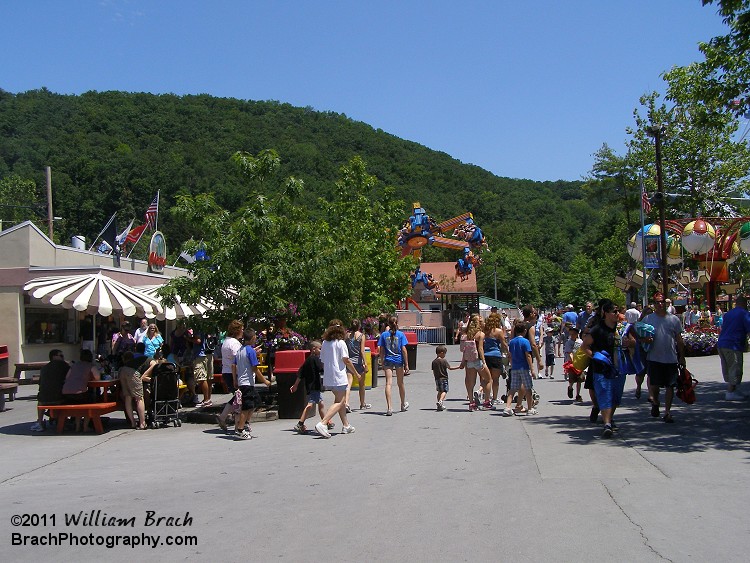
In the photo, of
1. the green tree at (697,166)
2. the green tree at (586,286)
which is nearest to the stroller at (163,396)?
the green tree at (697,166)

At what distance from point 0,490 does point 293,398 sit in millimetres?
5958

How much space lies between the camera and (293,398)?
13539 millimetres

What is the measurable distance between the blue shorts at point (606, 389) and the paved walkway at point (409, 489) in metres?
0.53

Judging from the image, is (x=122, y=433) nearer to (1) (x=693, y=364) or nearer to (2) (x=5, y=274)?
(2) (x=5, y=274)

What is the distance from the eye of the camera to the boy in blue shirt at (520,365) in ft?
41.4

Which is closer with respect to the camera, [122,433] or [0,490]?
[0,490]

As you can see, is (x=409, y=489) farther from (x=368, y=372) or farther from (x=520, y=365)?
(x=368, y=372)

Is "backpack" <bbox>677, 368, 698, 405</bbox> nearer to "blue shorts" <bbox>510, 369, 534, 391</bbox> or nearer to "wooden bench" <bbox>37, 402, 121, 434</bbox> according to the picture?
"blue shorts" <bbox>510, 369, 534, 391</bbox>

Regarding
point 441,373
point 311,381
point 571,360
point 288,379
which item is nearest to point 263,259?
point 288,379

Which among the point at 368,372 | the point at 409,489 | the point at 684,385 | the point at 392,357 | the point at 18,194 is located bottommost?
the point at 409,489

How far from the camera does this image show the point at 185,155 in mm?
77375

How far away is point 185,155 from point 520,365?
6977cm

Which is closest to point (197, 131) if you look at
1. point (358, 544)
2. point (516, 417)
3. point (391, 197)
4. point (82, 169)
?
point (82, 169)

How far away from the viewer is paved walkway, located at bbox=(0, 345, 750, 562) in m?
5.87
